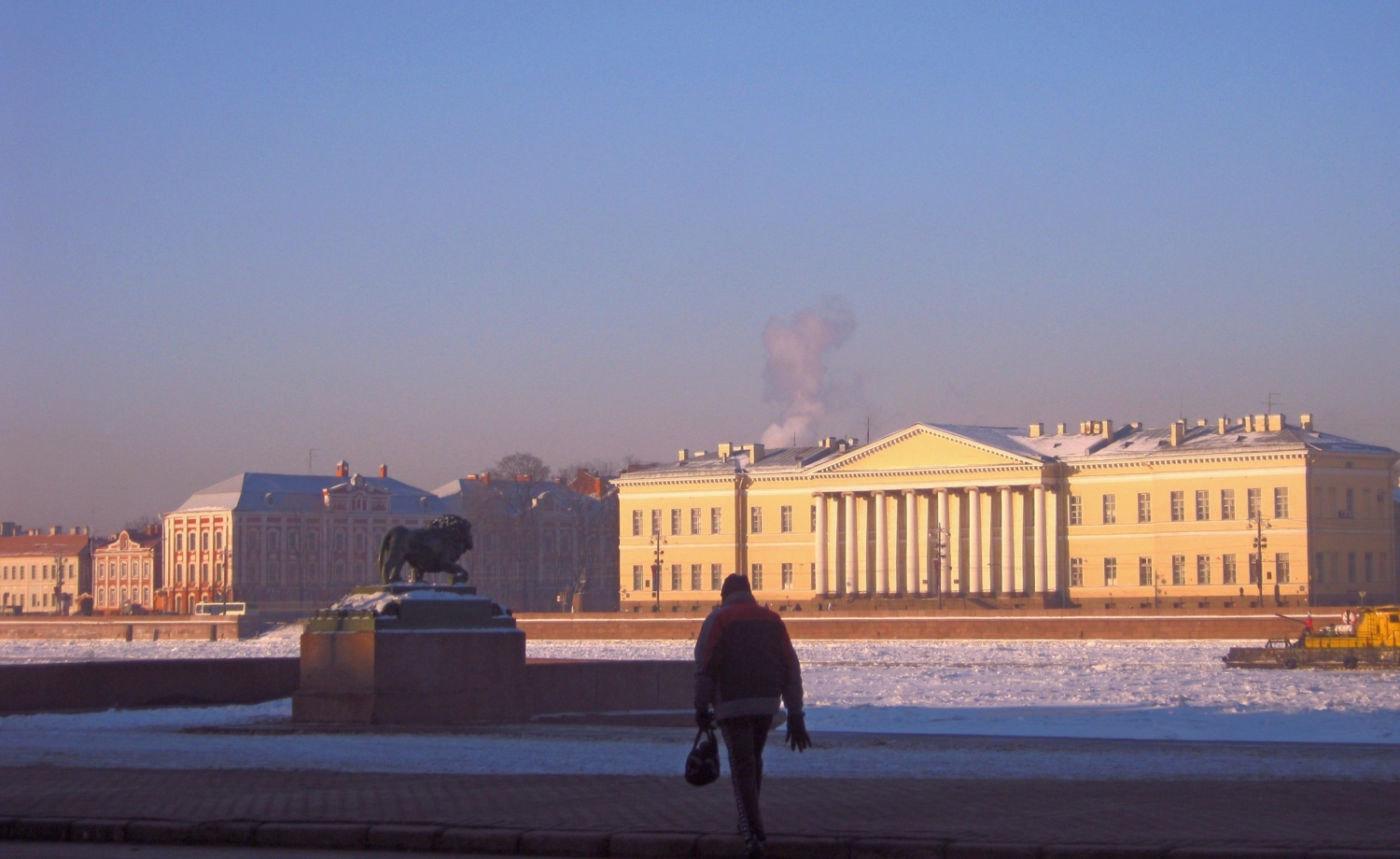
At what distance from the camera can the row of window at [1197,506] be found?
81.6 metres

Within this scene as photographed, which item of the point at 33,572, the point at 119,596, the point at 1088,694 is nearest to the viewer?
the point at 1088,694

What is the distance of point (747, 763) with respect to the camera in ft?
33.5

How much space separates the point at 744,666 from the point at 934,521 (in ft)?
275

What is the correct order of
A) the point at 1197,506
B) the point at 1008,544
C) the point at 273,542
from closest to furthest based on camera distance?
the point at 1197,506 → the point at 1008,544 → the point at 273,542

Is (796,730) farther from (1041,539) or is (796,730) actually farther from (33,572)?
(33,572)

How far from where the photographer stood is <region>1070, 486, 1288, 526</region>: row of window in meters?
81.6

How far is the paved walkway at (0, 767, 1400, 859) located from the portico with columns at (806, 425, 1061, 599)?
76.2 meters

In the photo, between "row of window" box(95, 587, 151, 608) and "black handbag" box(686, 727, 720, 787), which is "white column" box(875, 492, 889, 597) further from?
"black handbag" box(686, 727, 720, 787)

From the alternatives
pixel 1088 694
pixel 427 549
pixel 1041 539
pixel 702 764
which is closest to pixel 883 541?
pixel 1041 539

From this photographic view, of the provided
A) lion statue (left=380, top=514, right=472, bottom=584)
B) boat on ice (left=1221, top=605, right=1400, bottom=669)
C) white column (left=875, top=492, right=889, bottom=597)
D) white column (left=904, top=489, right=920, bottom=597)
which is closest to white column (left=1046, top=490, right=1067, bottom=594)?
white column (left=904, top=489, right=920, bottom=597)

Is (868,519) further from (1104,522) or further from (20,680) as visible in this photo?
(20,680)

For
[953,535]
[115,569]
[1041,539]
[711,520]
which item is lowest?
[115,569]

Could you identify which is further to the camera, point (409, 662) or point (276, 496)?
point (276, 496)

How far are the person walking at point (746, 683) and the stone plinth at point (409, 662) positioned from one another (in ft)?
30.8
